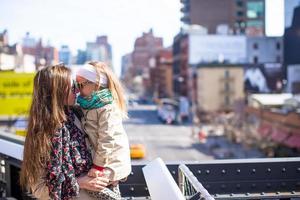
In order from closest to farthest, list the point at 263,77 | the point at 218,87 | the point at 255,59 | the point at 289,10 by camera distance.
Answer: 1. the point at 289,10
2. the point at 218,87
3. the point at 263,77
4. the point at 255,59

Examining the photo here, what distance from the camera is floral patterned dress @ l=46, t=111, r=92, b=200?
2.63 metres

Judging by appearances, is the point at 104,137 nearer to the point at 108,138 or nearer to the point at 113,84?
the point at 108,138

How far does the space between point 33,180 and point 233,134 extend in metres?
52.4

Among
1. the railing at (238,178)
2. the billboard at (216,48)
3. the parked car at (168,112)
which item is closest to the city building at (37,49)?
the parked car at (168,112)

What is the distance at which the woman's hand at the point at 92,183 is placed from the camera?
2711 mm

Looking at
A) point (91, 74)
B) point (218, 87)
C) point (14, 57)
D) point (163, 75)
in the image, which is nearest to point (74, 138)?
point (91, 74)

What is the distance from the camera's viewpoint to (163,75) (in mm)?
116938

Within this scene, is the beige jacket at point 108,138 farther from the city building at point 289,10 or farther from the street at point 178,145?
the city building at point 289,10

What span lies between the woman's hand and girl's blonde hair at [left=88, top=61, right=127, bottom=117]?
0.35 metres

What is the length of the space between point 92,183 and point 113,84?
20.1 inches

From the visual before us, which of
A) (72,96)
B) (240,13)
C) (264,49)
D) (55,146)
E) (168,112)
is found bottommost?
(168,112)

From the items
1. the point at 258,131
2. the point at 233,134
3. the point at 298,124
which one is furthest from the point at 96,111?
the point at 233,134

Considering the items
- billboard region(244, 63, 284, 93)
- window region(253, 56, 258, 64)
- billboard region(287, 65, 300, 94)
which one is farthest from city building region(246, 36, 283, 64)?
billboard region(287, 65, 300, 94)

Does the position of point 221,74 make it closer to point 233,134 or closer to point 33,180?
point 233,134
